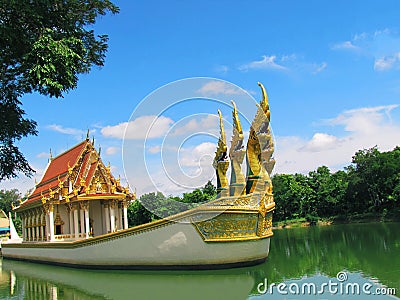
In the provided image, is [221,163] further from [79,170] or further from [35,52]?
[35,52]

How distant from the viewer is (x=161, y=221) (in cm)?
1034

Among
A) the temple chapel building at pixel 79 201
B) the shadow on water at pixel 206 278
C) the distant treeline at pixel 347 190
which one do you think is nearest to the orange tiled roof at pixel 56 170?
the temple chapel building at pixel 79 201

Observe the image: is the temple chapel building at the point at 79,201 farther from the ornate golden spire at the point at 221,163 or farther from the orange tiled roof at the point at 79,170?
the ornate golden spire at the point at 221,163

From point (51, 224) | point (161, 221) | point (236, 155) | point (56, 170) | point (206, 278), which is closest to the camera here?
point (206, 278)

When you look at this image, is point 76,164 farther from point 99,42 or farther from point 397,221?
point 397,221

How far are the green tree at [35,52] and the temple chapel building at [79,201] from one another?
25.7 ft

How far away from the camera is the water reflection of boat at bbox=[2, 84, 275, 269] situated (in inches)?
402

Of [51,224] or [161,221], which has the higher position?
[51,224]

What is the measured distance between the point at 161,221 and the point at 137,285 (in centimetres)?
186

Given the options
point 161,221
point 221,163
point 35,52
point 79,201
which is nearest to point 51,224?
point 79,201

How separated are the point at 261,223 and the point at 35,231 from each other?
1162cm

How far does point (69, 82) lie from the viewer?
248 inches

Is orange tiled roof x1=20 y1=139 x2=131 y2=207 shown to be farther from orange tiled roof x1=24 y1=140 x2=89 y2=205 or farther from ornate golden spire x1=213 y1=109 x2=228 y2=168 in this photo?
ornate golden spire x1=213 y1=109 x2=228 y2=168

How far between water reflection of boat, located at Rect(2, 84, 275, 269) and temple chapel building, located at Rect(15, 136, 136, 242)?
4 cm
